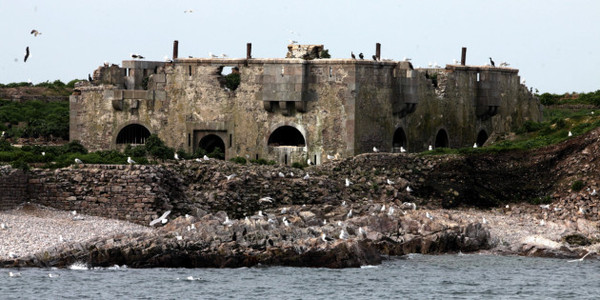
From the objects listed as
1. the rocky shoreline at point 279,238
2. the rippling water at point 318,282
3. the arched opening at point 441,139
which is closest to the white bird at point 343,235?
the rocky shoreline at point 279,238

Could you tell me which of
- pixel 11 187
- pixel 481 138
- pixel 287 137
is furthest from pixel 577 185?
pixel 11 187

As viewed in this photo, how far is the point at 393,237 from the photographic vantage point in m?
44.7

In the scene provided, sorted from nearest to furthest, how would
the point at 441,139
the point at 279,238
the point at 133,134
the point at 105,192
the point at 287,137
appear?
the point at 279,238
the point at 105,192
the point at 287,137
the point at 133,134
the point at 441,139

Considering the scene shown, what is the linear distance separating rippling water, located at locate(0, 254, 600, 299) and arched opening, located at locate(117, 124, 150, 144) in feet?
67.4

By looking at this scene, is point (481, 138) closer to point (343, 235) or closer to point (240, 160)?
point (240, 160)

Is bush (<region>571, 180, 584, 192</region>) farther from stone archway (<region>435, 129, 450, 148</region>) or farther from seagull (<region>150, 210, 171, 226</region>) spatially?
seagull (<region>150, 210, 171, 226</region>)

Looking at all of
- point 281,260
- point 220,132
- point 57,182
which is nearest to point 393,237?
point 281,260

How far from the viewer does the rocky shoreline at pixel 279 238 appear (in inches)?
1596

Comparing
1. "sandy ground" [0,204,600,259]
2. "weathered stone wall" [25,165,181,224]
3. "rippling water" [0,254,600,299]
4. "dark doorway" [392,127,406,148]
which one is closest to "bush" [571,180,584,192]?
"sandy ground" [0,204,600,259]

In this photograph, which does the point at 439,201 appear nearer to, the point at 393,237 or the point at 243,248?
the point at 393,237

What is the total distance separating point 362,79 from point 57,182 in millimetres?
15744

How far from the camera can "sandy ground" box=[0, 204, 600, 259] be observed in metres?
40.9

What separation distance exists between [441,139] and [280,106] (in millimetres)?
9403

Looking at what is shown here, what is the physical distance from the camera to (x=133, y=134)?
60.8m
